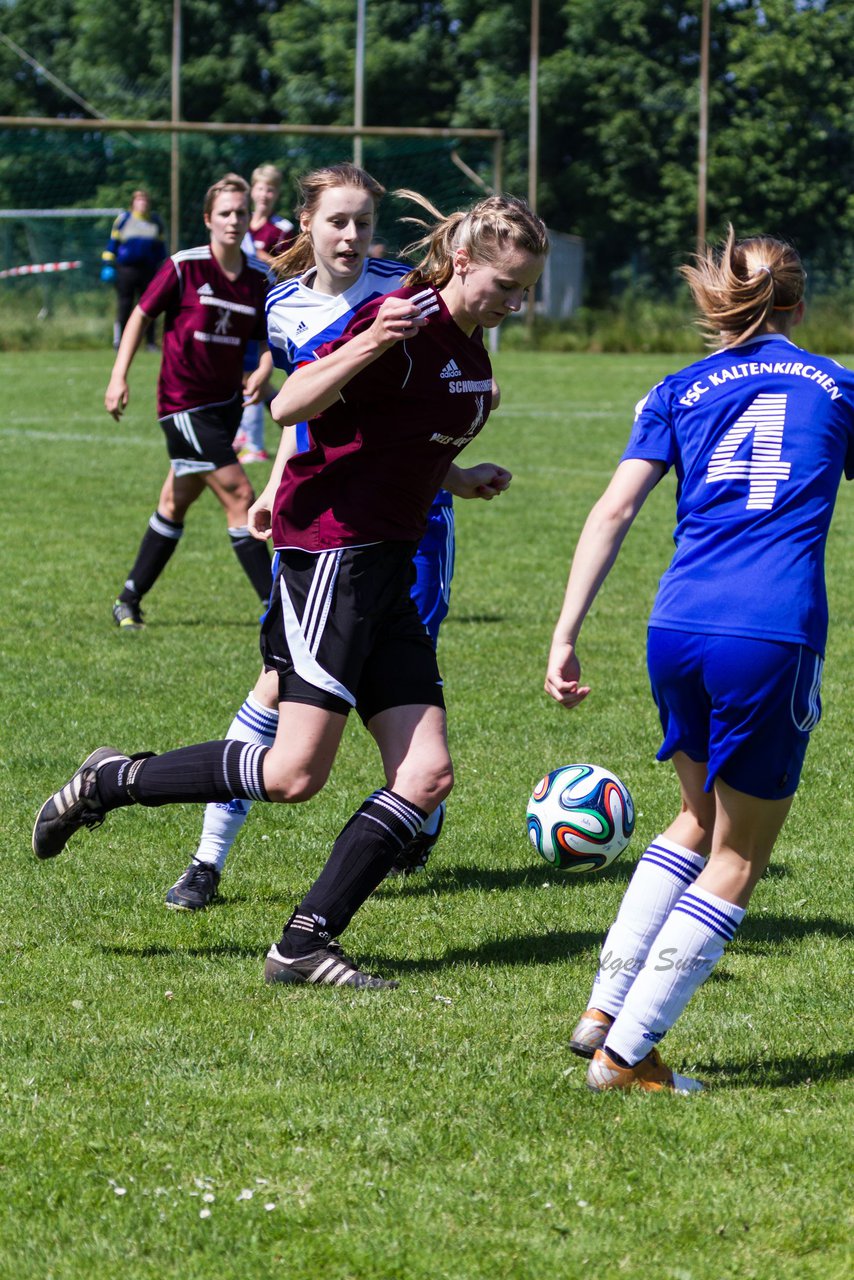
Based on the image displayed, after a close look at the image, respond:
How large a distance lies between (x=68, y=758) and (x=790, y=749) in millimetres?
3797

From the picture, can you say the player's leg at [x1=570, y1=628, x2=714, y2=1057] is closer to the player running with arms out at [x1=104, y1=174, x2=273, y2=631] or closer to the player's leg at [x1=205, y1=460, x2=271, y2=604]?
the player's leg at [x1=205, y1=460, x2=271, y2=604]

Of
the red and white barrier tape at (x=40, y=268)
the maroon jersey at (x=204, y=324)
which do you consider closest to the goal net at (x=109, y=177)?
the red and white barrier tape at (x=40, y=268)

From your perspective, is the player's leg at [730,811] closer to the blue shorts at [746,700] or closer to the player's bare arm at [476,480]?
the blue shorts at [746,700]

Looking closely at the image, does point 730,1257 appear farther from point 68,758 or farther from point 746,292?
point 68,758

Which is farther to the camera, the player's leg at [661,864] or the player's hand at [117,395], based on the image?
the player's hand at [117,395]

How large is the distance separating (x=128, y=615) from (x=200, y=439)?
107cm

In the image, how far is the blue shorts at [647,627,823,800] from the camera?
141 inches

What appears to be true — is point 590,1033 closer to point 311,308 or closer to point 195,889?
point 195,889

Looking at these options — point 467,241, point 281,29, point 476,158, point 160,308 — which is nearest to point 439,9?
point 281,29

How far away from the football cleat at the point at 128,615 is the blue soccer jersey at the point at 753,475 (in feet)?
19.7

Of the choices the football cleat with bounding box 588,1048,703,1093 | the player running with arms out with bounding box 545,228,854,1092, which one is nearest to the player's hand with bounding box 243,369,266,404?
the player running with arms out with bounding box 545,228,854,1092

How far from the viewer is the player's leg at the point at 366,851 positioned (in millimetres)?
4473

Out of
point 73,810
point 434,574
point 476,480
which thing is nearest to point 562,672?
point 476,480

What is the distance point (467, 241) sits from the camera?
419cm
